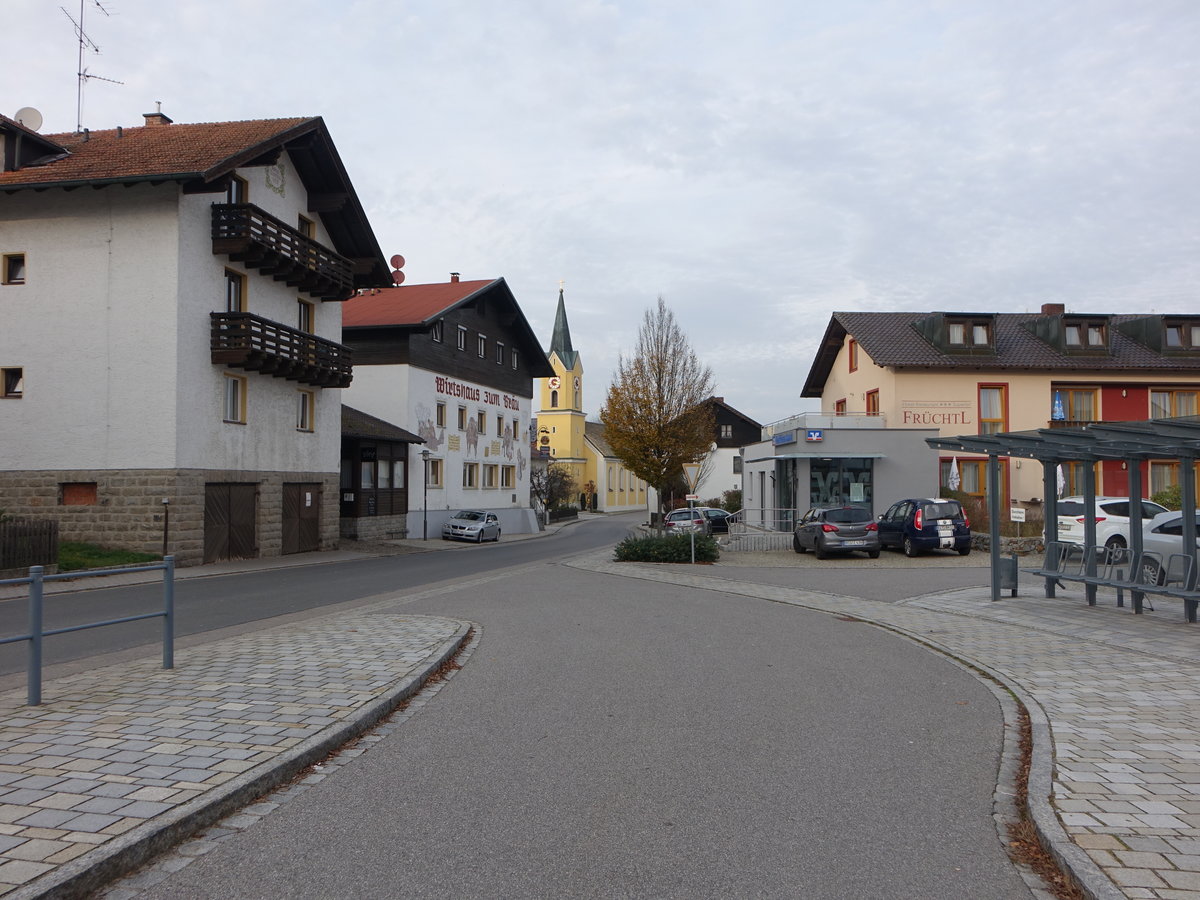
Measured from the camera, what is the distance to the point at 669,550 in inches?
1013

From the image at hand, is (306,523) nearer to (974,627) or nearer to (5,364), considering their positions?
(5,364)

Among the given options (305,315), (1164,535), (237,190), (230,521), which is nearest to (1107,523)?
(1164,535)

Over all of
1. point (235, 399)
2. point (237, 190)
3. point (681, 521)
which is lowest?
point (681, 521)

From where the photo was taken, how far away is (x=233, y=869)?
4.16 m

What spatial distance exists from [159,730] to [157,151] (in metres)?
22.2

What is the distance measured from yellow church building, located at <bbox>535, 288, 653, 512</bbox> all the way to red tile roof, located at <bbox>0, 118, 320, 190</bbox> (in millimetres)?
63474

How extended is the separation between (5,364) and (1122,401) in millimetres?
40174

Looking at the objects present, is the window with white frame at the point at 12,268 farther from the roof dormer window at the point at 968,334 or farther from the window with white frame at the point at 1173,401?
the window with white frame at the point at 1173,401

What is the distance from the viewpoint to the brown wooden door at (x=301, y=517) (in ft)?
94.1

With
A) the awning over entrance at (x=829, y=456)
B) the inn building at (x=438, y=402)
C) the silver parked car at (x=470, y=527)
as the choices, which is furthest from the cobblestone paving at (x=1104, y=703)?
the silver parked car at (x=470, y=527)

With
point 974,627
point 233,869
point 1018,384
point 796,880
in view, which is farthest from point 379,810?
point 1018,384

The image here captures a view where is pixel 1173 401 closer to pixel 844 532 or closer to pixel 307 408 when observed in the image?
pixel 844 532

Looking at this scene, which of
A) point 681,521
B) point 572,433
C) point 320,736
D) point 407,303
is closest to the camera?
point 320,736

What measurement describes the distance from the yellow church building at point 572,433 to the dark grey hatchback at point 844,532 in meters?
64.1
